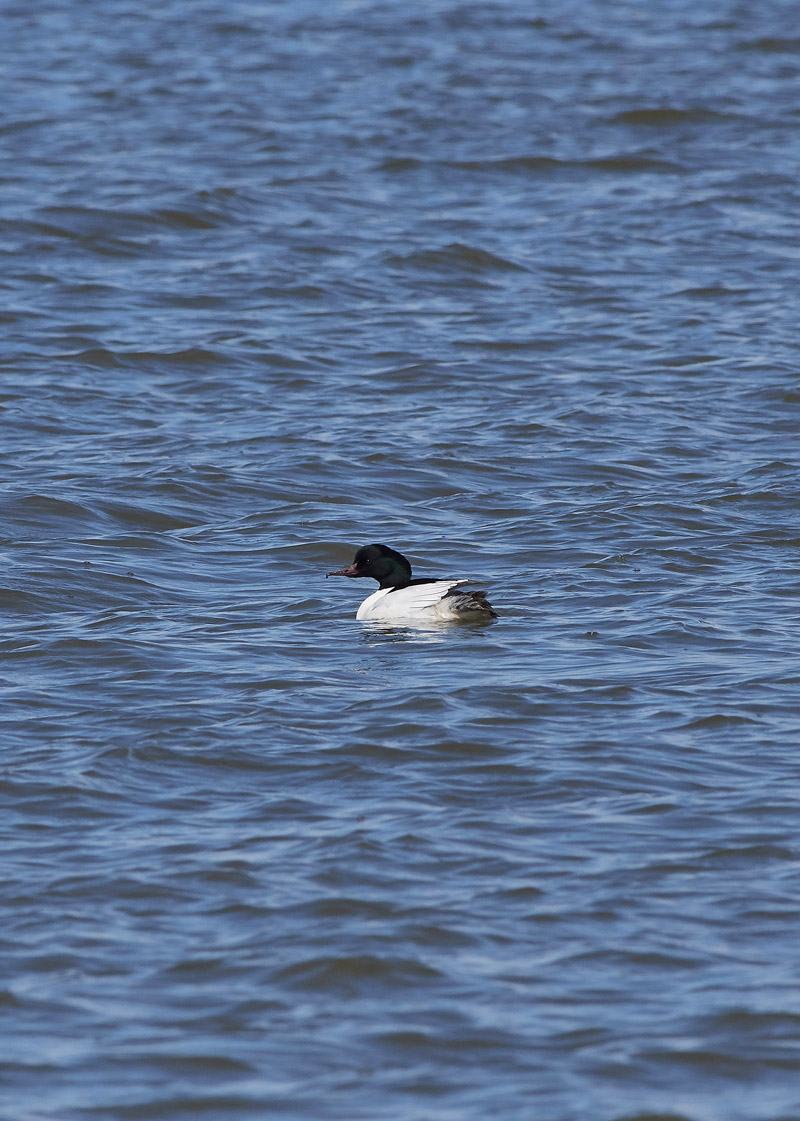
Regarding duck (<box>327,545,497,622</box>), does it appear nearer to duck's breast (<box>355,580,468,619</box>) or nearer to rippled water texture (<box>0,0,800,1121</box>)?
duck's breast (<box>355,580,468,619</box>)

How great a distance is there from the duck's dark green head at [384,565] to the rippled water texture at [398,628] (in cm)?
34

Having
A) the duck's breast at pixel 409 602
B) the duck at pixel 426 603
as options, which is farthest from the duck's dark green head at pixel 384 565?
the duck's breast at pixel 409 602

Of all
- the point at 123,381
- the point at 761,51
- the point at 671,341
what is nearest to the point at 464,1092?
the point at 123,381

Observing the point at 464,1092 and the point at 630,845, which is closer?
the point at 464,1092

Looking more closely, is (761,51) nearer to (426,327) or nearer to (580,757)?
(426,327)

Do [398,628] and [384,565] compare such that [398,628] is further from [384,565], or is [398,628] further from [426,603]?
[384,565]

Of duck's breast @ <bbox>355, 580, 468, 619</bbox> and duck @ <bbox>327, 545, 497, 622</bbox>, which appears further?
duck's breast @ <bbox>355, 580, 468, 619</bbox>

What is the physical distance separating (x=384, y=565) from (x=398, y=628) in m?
0.54

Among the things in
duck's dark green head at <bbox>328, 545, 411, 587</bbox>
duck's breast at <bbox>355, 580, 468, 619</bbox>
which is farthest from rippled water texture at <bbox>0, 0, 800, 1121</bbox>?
duck's dark green head at <bbox>328, 545, 411, 587</bbox>

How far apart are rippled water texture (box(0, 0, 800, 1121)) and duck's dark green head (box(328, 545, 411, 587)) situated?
13.5 inches

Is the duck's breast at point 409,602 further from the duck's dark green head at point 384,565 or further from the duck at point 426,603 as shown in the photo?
the duck's dark green head at point 384,565

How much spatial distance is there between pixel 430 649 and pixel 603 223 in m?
11.3

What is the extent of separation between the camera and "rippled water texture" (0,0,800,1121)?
17.9 ft

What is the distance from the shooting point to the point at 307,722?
7.94 m
